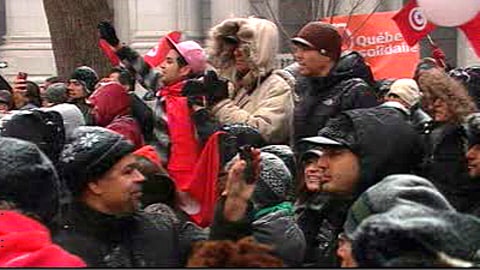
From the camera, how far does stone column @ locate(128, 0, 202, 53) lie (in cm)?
3450

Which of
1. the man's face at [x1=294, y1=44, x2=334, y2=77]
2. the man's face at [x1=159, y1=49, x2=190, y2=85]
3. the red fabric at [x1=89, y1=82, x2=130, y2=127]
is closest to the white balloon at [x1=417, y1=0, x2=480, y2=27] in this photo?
the man's face at [x1=294, y1=44, x2=334, y2=77]

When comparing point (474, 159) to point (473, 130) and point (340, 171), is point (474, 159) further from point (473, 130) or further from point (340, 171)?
point (340, 171)

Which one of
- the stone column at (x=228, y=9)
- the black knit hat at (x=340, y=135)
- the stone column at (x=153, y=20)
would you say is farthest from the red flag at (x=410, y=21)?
the stone column at (x=228, y=9)

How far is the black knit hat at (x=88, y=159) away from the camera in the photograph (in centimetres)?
453

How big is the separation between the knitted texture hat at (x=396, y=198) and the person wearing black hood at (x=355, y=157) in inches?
33.6

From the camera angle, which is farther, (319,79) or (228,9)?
(228,9)

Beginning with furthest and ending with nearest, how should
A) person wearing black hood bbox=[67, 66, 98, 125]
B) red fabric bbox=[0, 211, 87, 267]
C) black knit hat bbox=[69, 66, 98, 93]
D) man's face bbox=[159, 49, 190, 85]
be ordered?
black knit hat bbox=[69, 66, 98, 93] → person wearing black hood bbox=[67, 66, 98, 125] → man's face bbox=[159, 49, 190, 85] → red fabric bbox=[0, 211, 87, 267]

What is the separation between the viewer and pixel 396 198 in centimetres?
360

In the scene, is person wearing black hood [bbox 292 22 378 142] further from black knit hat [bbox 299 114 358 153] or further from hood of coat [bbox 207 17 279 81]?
black knit hat [bbox 299 114 358 153]

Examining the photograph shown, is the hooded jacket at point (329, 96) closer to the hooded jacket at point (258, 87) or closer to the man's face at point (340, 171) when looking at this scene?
the hooded jacket at point (258, 87)

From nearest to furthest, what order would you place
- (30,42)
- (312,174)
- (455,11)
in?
(312,174), (455,11), (30,42)

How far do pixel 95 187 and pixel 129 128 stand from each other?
2.60m

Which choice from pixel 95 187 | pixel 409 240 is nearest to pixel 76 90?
pixel 95 187

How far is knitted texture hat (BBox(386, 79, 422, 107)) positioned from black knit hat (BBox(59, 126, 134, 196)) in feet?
15.3
